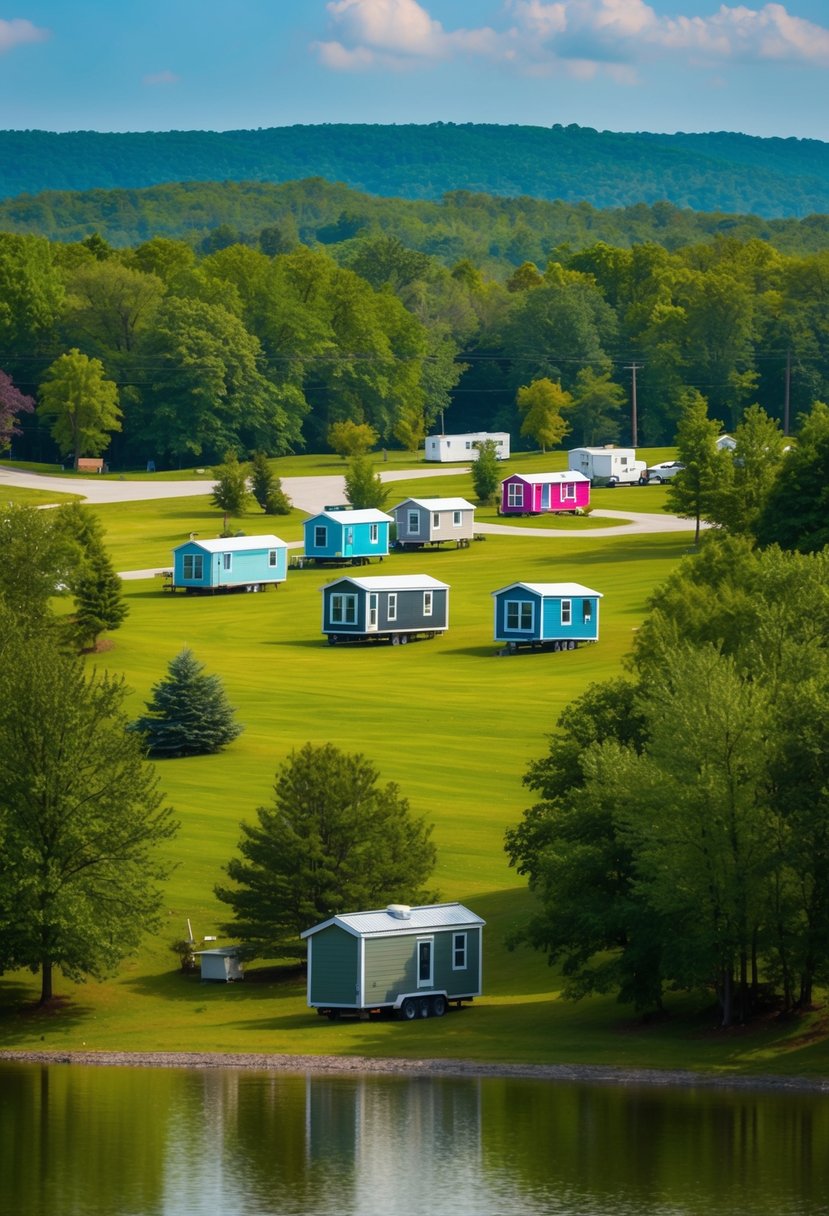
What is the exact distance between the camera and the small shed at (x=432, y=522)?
12412cm

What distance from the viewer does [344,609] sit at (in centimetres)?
9694

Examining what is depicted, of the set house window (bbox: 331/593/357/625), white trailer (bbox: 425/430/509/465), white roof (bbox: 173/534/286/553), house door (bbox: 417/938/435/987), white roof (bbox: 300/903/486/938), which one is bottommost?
house door (bbox: 417/938/435/987)

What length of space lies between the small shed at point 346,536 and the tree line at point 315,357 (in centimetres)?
4315

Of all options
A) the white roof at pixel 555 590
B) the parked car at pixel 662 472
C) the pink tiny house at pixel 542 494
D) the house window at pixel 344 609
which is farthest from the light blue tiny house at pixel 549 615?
the parked car at pixel 662 472

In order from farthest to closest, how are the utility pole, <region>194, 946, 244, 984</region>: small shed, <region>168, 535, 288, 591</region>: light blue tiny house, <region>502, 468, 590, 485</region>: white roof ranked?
the utility pole
<region>502, 468, 590, 485</region>: white roof
<region>168, 535, 288, 591</region>: light blue tiny house
<region>194, 946, 244, 984</region>: small shed

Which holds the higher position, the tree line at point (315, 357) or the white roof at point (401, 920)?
the tree line at point (315, 357)

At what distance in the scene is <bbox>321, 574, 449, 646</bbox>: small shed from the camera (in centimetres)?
9644

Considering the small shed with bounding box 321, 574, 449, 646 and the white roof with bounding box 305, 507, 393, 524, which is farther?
the white roof with bounding box 305, 507, 393, 524

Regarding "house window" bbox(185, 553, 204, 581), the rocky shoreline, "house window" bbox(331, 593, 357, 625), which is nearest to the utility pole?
"house window" bbox(185, 553, 204, 581)

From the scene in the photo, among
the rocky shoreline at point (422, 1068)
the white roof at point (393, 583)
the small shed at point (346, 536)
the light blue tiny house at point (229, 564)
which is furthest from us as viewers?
the small shed at point (346, 536)

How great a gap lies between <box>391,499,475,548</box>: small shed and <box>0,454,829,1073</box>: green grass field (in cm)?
168

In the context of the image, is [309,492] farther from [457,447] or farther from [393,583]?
[393,583]

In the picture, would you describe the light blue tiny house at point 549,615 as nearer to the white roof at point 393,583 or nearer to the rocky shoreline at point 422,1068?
the white roof at point 393,583

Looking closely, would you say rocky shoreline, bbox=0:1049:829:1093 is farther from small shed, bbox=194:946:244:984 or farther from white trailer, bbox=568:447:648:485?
white trailer, bbox=568:447:648:485
